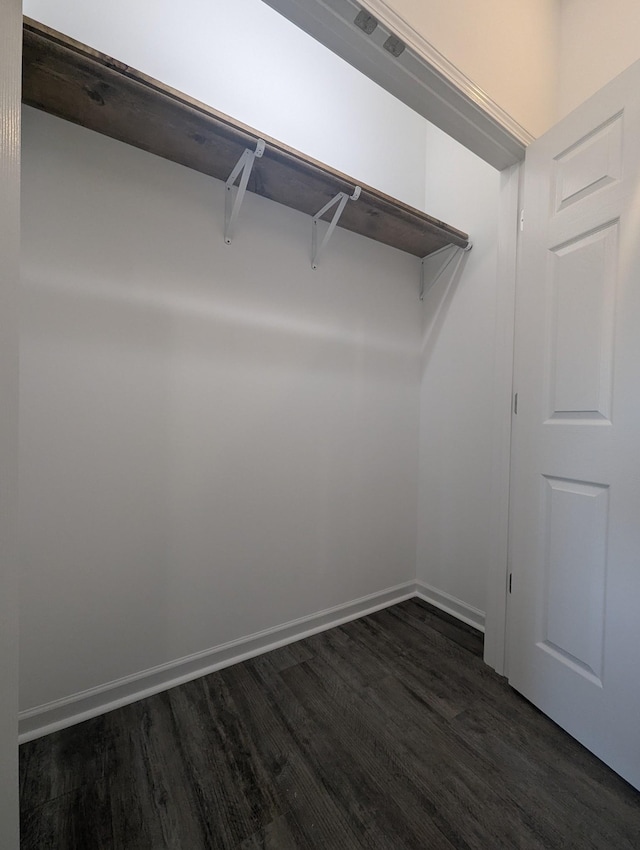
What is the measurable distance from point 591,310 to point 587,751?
1.47 metres

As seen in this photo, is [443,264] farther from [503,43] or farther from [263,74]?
[263,74]

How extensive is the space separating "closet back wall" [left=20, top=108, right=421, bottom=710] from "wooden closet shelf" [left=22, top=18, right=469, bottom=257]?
0.08 metres

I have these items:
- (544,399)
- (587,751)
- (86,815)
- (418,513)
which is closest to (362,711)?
(587,751)

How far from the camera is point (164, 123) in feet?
4.02

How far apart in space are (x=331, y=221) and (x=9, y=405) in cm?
168

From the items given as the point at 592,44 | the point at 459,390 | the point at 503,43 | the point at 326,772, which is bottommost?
the point at 326,772

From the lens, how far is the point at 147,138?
4.29 ft

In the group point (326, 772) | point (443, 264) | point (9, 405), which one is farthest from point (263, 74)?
point (326, 772)

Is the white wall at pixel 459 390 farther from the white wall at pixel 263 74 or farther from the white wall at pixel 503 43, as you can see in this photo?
the white wall at pixel 503 43

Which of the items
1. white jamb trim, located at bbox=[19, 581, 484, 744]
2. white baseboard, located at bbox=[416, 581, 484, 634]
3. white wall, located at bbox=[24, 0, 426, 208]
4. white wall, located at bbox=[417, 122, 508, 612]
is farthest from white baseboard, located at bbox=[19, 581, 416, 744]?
white wall, located at bbox=[24, 0, 426, 208]

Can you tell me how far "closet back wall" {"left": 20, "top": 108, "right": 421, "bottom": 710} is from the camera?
1.26 m

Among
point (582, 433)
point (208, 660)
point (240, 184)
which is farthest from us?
point (208, 660)

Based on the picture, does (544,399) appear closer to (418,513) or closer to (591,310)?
(591,310)

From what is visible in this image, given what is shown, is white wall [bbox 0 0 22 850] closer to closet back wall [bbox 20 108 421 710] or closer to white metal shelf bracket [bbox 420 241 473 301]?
closet back wall [bbox 20 108 421 710]
